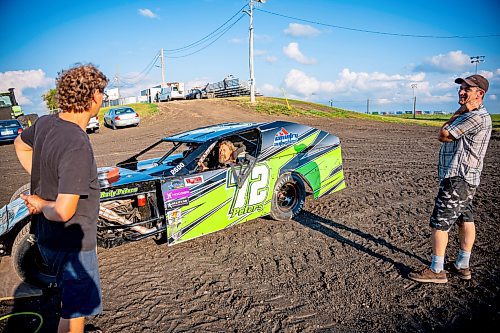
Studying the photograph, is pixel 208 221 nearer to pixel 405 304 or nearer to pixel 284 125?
pixel 284 125

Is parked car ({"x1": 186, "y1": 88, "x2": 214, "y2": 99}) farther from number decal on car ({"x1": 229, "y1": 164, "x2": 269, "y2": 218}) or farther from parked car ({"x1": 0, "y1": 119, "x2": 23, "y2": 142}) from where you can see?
number decal on car ({"x1": 229, "y1": 164, "x2": 269, "y2": 218})

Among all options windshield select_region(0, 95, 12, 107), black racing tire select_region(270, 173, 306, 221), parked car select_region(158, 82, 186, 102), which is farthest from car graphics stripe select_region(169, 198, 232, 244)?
parked car select_region(158, 82, 186, 102)

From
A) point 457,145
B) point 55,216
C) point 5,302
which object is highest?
point 457,145

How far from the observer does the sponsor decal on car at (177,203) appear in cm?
409

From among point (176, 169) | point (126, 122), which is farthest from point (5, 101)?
point (176, 169)

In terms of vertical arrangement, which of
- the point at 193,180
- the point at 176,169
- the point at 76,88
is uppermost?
the point at 76,88

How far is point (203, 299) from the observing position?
334cm

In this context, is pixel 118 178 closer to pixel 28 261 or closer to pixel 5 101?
pixel 28 261

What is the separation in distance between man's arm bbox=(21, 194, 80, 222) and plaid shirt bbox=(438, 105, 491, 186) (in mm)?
3261

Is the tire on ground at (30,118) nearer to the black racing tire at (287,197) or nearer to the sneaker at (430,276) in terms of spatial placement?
the black racing tire at (287,197)

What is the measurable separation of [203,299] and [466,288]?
260cm

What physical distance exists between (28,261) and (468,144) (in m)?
4.64

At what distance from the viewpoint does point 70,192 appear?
1771mm

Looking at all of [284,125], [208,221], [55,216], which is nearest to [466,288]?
[208,221]
